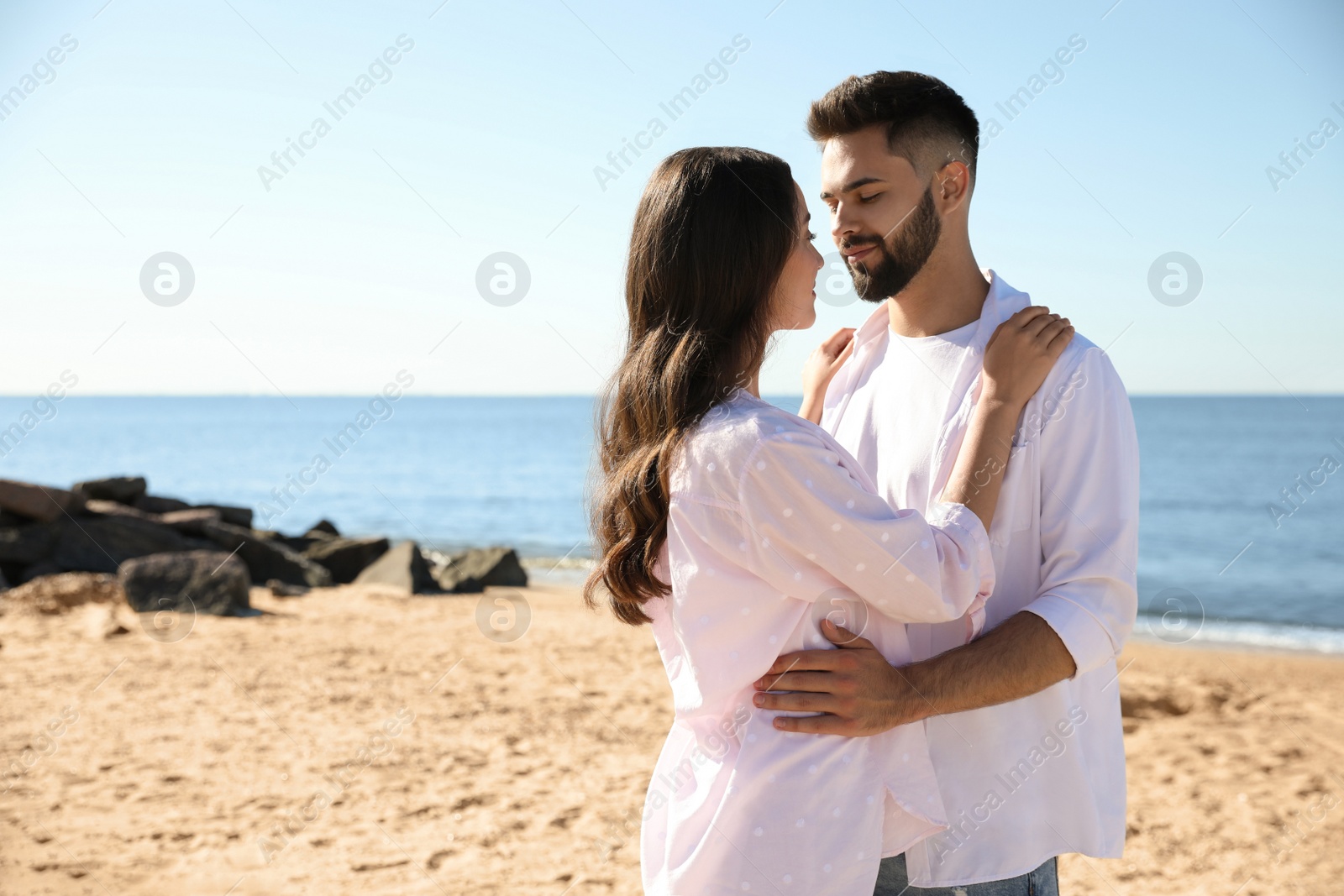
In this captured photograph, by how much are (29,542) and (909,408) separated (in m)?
12.5

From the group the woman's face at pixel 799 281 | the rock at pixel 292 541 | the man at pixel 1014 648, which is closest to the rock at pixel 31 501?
the rock at pixel 292 541

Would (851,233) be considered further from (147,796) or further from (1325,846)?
(147,796)

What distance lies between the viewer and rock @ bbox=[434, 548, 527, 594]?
13164mm

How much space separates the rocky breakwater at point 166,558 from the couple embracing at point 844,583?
9.35 m

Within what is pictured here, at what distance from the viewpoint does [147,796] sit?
546 cm

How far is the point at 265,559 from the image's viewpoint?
42.0 feet

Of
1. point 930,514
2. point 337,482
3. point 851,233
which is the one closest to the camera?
point 930,514

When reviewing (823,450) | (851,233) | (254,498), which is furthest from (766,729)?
(254,498)

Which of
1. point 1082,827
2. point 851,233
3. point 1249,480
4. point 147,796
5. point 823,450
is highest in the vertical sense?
point 1249,480

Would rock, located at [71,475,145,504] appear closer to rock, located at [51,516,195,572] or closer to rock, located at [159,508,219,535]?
rock, located at [159,508,219,535]

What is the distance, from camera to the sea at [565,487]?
14500 mm

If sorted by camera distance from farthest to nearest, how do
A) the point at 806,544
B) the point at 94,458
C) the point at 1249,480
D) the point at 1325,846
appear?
1. the point at 94,458
2. the point at 1249,480
3. the point at 1325,846
4. the point at 806,544

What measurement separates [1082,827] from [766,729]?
79 cm

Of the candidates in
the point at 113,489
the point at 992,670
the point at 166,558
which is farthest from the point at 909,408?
the point at 113,489
